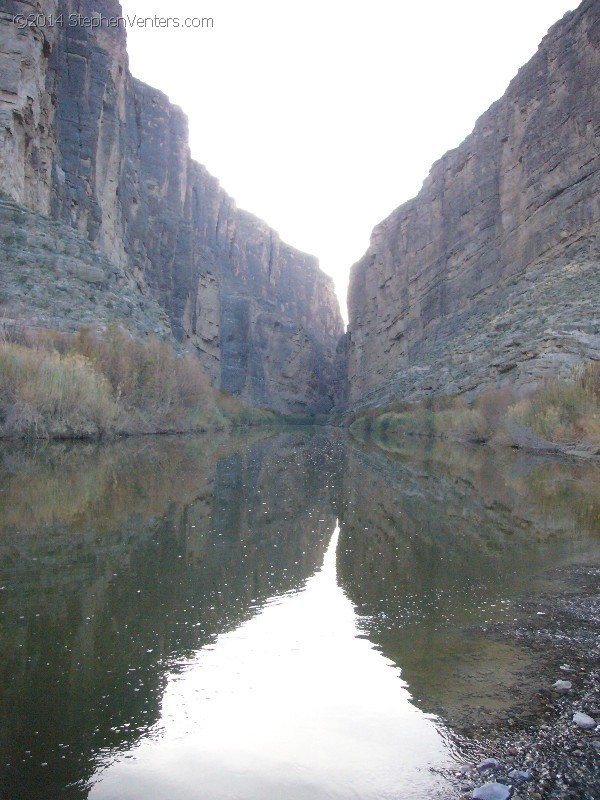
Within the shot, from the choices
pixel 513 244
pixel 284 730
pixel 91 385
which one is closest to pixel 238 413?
pixel 513 244

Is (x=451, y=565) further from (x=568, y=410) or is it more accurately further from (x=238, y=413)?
(x=238, y=413)

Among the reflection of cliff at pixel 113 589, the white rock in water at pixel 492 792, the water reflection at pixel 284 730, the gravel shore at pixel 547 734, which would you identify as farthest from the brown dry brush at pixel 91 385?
the white rock in water at pixel 492 792

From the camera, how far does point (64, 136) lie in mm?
42500

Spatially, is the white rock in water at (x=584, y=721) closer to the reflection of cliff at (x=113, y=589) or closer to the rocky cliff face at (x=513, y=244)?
the reflection of cliff at (x=113, y=589)

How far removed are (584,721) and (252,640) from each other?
217 centimetres

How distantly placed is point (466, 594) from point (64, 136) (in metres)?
45.0

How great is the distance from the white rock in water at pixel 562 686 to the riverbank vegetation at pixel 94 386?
17.9 meters

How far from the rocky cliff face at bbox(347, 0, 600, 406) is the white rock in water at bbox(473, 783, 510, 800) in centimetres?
2655

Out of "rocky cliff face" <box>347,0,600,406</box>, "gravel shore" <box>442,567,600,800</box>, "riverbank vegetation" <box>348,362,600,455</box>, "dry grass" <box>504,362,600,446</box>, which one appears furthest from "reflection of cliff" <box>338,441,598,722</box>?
"rocky cliff face" <box>347,0,600,406</box>

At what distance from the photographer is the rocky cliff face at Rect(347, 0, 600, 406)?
112 ft

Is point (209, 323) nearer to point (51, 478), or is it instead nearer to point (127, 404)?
point (127, 404)

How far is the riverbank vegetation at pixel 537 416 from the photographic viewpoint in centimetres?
2208

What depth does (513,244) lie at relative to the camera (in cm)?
4991

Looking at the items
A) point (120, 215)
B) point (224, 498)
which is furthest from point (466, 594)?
point (120, 215)
